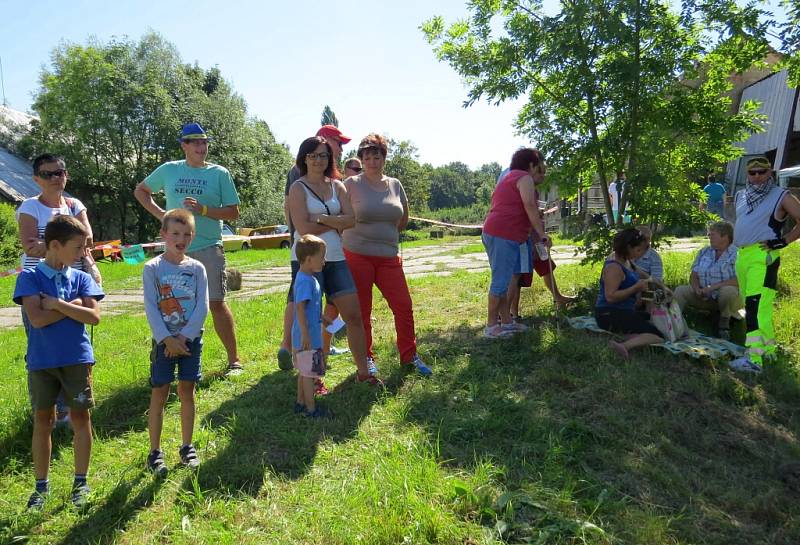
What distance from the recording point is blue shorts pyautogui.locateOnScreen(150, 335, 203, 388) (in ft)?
10.5

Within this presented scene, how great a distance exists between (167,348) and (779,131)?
21618 millimetres

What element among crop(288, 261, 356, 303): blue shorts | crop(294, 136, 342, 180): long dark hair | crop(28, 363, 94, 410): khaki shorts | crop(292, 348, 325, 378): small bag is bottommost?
crop(292, 348, 325, 378): small bag

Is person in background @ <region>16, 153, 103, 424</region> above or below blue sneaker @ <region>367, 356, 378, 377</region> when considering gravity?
above

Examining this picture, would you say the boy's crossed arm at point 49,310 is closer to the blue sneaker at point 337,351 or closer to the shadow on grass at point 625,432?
the shadow on grass at point 625,432

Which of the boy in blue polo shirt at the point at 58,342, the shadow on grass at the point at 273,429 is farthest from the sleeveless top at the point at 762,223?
the boy in blue polo shirt at the point at 58,342

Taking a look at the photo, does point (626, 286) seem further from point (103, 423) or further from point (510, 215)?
point (103, 423)

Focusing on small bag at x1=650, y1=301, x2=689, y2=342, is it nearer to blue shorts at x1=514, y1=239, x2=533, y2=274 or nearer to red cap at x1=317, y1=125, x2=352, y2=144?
blue shorts at x1=514, y1=239, x2=533, y2=274

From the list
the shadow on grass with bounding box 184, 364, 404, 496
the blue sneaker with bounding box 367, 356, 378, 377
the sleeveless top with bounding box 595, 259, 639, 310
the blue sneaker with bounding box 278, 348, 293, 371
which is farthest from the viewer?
the sleeveless top with bounding box 595, 259, 639, 310

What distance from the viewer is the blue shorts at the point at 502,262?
5414 mm

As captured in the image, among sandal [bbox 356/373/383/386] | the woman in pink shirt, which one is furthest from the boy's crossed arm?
the woman in pink shirt

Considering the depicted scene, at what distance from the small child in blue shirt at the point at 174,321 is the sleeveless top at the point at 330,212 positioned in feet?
3.40

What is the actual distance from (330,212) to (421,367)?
1454 mm

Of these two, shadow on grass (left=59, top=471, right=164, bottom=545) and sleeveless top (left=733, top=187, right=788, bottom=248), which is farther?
sleeveless top (left=733, top=187, right=788, bottom=248)

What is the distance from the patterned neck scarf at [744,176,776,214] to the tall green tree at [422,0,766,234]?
103cm
